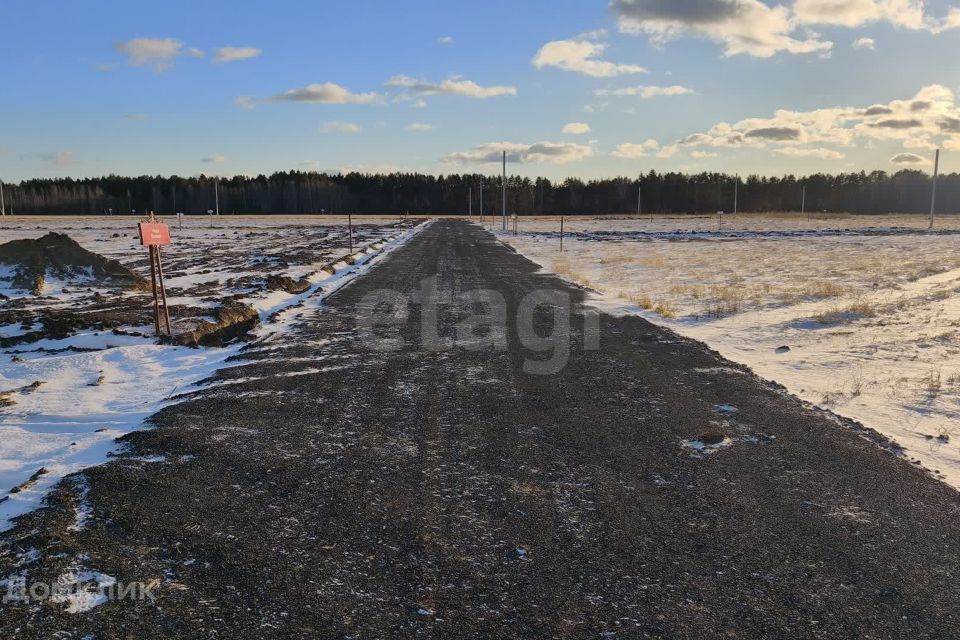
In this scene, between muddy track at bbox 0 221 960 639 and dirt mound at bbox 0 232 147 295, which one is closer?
muddy track at bbox 0 221 960 639

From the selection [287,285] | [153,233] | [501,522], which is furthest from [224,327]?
[501,522]

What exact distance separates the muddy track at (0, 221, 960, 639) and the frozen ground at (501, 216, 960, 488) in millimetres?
823

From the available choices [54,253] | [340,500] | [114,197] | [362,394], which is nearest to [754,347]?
[362,394]

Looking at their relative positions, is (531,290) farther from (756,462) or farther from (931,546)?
(931,546)

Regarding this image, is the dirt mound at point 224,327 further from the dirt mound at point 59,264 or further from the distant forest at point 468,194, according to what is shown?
the distant forest at point 468,194

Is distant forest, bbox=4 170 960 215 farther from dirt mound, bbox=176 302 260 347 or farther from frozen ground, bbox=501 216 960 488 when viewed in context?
dirt mound, bbox=176 302 260 347

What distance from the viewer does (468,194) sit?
143250 millimetres

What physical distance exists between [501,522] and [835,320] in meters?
10.4

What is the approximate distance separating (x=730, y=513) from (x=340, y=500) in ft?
8.66

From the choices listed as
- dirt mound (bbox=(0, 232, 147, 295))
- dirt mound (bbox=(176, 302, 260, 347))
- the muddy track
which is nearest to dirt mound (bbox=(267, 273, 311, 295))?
dirt mound (bbox=(176, 302, 260, 347))

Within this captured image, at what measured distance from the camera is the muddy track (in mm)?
3234

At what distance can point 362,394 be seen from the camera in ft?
23.4

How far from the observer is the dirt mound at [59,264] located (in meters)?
17.1

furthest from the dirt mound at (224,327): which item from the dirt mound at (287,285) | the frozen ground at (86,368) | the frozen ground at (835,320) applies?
the frozen ground at (835,320)
